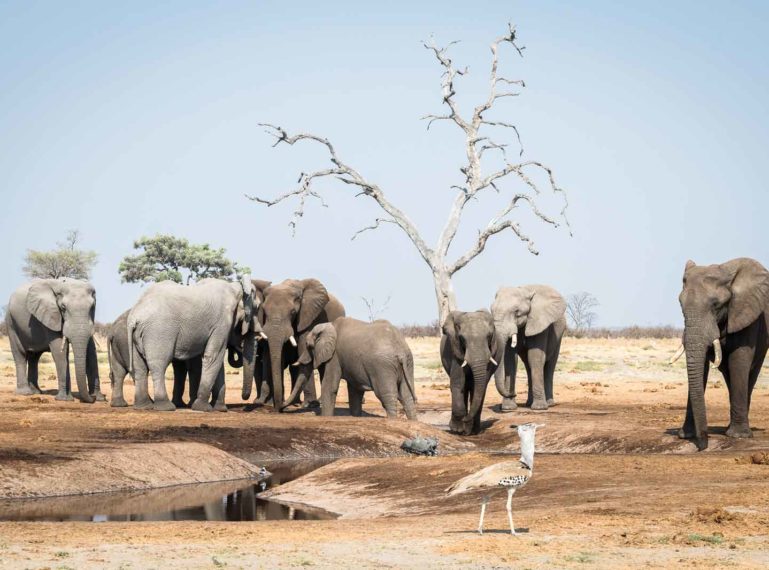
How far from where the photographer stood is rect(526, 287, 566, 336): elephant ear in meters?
31.1

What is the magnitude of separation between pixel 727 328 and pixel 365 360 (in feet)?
26.3

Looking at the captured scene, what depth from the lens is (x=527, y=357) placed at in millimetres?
31734

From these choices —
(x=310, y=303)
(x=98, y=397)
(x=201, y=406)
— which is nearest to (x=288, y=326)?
(x=310, y=303)

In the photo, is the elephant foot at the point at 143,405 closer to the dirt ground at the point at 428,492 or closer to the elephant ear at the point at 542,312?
the dirt ground at the point at 428,492

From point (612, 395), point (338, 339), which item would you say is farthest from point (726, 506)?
point (612, 395)

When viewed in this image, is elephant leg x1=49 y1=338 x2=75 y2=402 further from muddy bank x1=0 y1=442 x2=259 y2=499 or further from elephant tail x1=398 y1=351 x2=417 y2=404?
muddy bank x1=0 y1=442 x2=259 y2=499

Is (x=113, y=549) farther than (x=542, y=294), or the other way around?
(x=542, y=294)

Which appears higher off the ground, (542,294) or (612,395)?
(542,294)

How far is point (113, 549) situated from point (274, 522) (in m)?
3.04

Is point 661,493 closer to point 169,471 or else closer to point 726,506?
point 726,506

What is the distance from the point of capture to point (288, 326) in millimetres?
30094

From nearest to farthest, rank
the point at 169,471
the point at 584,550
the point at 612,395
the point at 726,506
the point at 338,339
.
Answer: the point at 584,550 → the point at 726,506 → the point at 169,471 → the point at 338,339 → the point at 612,395

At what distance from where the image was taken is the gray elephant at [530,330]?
30.4 metres

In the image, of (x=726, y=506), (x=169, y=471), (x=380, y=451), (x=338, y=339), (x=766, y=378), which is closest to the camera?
(x=726, y=506)
